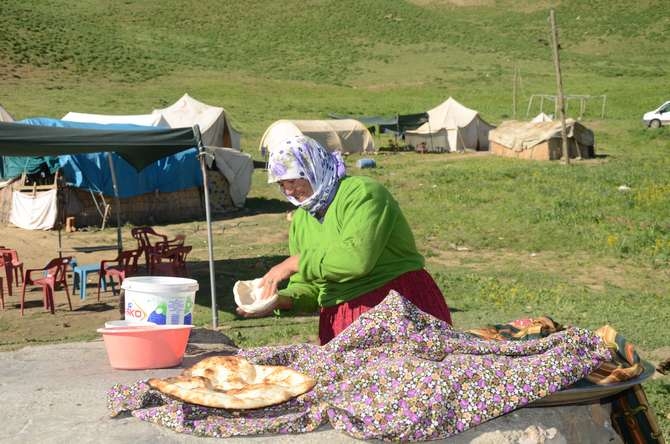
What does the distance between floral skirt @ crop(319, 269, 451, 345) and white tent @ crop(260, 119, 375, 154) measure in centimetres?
2228

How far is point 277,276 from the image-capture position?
412 cm

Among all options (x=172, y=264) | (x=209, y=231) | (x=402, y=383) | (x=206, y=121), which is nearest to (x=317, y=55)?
(x=206, y=121)

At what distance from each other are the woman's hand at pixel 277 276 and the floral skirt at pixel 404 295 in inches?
10.8

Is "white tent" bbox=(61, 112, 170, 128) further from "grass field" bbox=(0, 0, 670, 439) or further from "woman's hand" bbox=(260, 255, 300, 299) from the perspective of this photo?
"woman's hand" bbox=(260, 255, 300, 299)

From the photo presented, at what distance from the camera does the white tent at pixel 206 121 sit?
955 inches

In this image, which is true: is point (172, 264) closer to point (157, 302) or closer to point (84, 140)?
point (84, 140)

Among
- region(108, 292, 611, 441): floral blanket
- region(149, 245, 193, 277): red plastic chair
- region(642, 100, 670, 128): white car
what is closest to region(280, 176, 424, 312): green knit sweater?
region(108, 292, 611, 441): floral blanket

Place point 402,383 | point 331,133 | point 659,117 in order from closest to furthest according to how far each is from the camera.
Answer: point 402,383, point 331,133, point 659,117

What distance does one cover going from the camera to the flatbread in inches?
129

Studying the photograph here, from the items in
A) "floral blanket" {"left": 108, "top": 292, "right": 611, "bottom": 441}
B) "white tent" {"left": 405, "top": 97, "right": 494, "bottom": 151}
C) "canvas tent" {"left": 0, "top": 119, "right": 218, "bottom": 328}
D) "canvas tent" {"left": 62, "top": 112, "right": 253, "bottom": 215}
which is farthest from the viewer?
"white tent" {"left": 405, "top": 97, "right": 494, "bottom": 151}

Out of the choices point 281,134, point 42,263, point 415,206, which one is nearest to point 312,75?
point 281,134

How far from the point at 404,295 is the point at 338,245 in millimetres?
456

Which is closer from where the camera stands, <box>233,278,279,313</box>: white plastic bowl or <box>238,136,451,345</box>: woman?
<box>238,136,451,345</box>: woman

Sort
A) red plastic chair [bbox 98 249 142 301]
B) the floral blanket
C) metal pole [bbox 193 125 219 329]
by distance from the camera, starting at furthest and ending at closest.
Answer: red plastic chair [bbox 98 249 142 301]
metal pole [bbox 193 125 219 329]
the floral blanket
